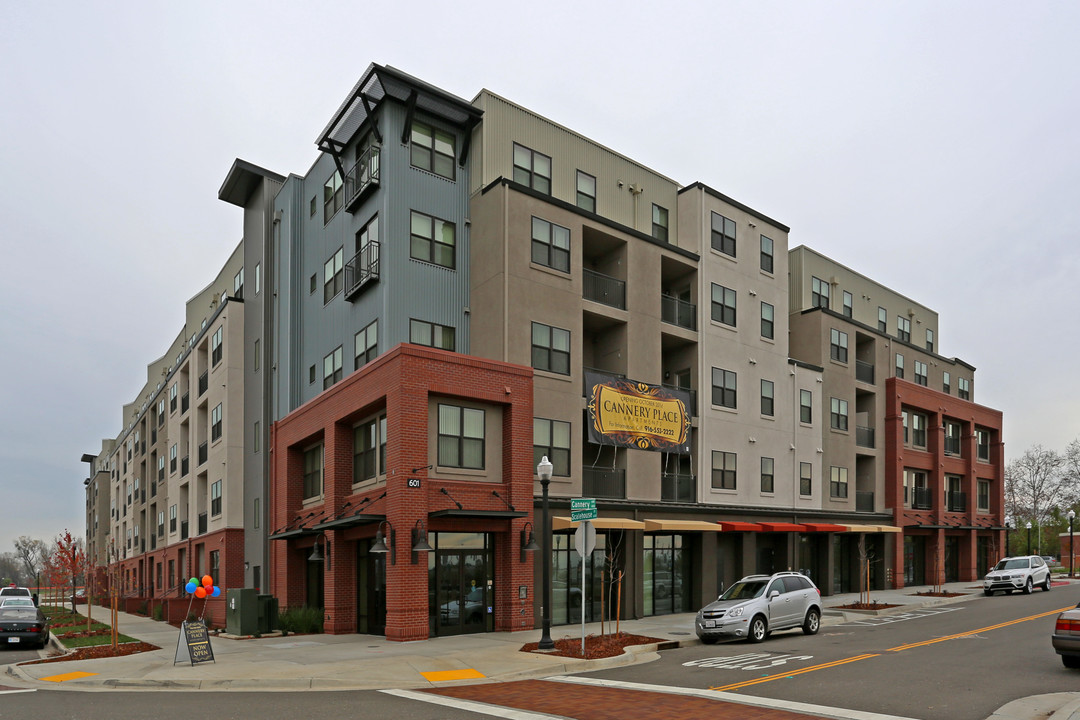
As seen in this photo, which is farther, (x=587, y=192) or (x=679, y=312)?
(x=679, y=312)

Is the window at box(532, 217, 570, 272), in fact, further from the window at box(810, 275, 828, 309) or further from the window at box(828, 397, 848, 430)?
the window at box(810, 275, 828, 309)

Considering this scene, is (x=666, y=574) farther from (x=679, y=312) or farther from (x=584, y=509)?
(x=584, y=509)

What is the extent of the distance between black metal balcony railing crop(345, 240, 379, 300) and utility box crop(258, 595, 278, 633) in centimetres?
992

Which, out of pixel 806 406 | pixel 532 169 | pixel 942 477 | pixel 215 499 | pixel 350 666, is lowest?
pixel 350 666

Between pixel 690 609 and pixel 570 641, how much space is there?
1246 cm

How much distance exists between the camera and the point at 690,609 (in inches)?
1299

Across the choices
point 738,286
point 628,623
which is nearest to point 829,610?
point 628,623

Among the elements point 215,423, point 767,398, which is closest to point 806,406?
point 767,398

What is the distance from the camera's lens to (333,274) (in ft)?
105

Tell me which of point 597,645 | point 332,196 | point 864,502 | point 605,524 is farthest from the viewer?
point 864,502

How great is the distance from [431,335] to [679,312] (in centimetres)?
1116

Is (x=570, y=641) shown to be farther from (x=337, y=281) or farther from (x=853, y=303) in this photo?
(x=853, y=303)

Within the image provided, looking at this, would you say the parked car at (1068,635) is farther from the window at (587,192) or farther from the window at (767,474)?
the window at (767,474)

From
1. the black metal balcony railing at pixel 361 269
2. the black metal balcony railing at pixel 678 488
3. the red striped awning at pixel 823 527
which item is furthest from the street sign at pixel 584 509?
the red striped awning at pixel 823 527
